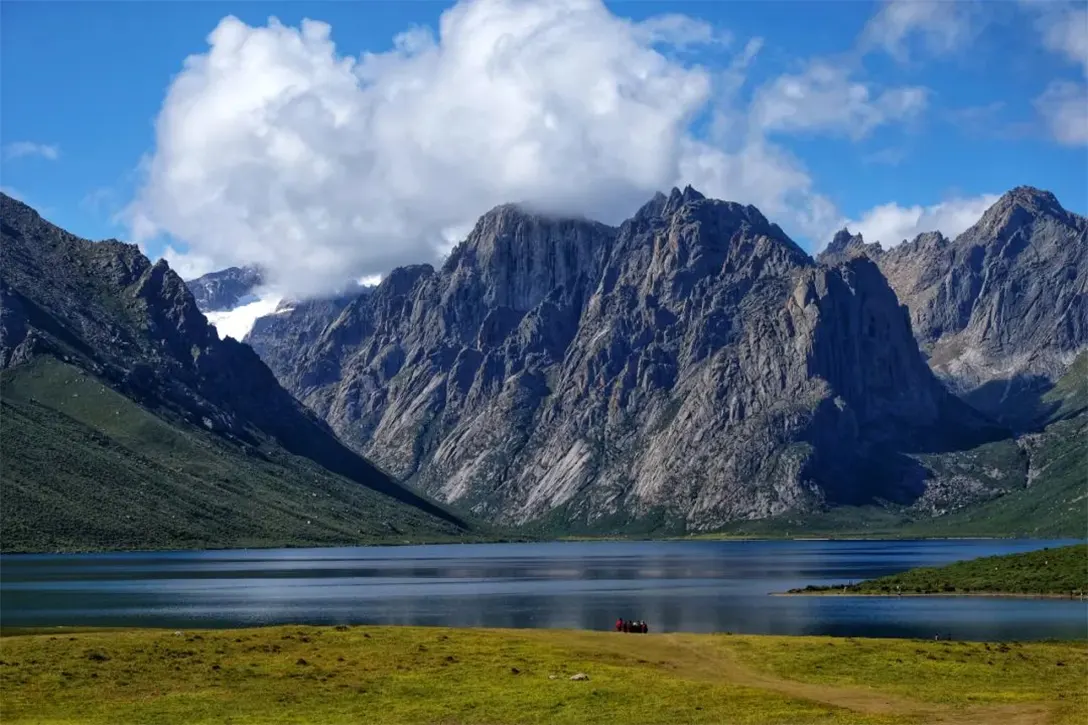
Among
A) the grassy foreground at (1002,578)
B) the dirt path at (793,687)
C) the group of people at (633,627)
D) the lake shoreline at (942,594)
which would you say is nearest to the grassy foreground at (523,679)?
the dirt path at (793,687)

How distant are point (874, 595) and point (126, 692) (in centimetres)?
11590

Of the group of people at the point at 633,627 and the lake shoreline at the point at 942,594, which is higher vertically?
the lake shoreline at the point at 942,594

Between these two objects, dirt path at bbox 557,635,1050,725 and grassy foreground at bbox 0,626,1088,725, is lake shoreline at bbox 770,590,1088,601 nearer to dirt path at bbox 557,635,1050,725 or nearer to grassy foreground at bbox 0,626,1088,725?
grassy foreground at bbox 0,626,1088,725

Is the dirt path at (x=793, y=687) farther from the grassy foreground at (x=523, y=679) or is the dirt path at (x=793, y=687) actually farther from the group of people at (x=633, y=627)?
the group of people at (x=633, y=627)

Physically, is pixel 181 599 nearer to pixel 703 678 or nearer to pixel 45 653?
pixel 45 653

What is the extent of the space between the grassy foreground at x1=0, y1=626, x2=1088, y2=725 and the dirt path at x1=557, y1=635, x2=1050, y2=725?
0.15 m

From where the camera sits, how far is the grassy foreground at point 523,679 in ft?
222

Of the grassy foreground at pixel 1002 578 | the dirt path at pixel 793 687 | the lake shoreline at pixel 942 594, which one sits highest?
the grassy foreground at pixel 1002 578

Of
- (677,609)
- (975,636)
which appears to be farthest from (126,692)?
(677,609)

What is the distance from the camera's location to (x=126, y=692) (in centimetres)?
7312

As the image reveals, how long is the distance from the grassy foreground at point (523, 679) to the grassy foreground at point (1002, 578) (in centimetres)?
6060

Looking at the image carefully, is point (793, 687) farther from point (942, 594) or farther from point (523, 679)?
point (942, 594)

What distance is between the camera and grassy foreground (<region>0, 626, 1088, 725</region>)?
6769 centimetres

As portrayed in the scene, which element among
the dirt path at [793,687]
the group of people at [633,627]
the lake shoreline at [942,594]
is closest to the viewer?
the dirt path at [793,687]
